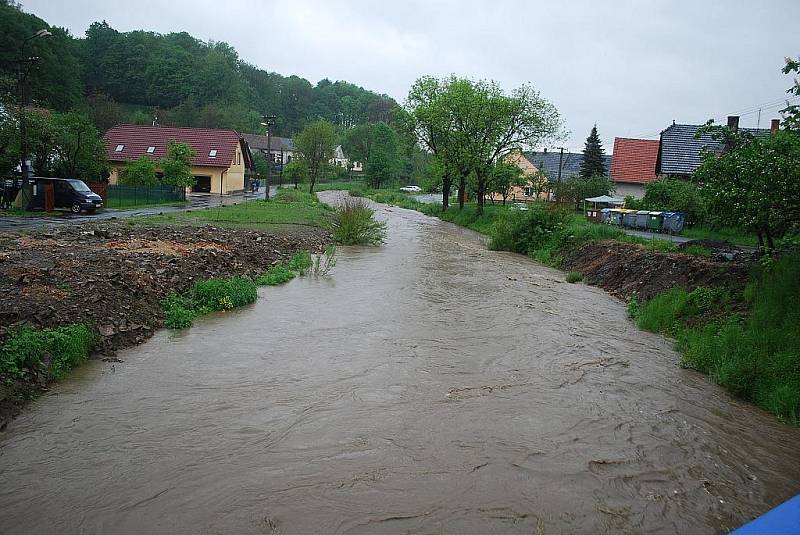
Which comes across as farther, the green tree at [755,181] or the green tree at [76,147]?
the green tree at [76,147]

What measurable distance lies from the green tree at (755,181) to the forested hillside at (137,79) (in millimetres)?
29152

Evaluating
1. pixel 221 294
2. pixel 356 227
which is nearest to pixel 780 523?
pixel 221 294

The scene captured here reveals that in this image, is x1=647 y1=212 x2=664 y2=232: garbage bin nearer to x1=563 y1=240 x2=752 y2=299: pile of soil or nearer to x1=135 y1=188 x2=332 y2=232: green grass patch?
x1=563 y1=240 x2=752 y2=299: pile of soil

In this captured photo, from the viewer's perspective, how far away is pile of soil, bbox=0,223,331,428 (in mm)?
8750

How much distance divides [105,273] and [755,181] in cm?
1214

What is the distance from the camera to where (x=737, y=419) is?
8.23 meters

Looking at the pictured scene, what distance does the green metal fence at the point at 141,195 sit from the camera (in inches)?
1298

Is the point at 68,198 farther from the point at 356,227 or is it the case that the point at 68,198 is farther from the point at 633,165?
the point at 633,165

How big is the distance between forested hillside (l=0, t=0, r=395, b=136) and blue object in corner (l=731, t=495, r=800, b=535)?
32045 millimetres

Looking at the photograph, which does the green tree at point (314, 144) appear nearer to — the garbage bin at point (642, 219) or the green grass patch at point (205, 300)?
the garbage bin at point (642, 219)

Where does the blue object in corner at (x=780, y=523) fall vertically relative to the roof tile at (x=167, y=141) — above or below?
below

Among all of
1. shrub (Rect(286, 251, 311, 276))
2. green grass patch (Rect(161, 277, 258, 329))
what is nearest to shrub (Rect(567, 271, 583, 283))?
shrub (Rect(286, 251, 311, 276))

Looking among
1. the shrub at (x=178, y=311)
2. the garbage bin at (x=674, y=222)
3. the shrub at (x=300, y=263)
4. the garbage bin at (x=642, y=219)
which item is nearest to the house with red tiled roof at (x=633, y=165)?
the garbage bin at (x=642, y=219)

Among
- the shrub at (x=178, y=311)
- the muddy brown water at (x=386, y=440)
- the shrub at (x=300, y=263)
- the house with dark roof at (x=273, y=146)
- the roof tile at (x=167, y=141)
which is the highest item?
the house with dark roof at (x=273, y=146)
